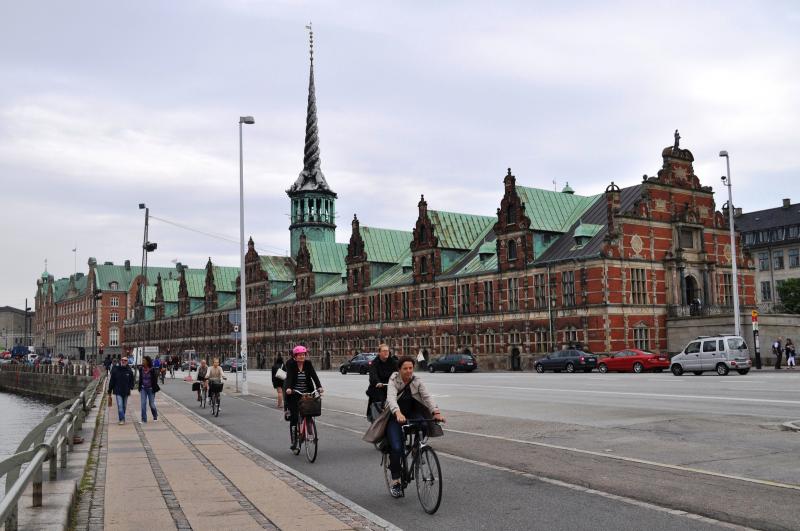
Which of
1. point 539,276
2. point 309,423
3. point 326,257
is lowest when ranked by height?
point 309,423

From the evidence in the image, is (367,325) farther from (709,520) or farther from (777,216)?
(709,520)

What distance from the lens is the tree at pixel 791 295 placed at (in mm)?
85500

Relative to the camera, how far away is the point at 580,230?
201 ft

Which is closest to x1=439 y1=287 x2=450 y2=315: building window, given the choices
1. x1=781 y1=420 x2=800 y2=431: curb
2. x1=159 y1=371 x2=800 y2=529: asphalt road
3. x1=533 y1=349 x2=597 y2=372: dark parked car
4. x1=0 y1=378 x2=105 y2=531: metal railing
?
x1=533 y1=349 x2=597 y2=372: dark parked car

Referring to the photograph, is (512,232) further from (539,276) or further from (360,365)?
(360,365)

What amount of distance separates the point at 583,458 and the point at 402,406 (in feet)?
15.2

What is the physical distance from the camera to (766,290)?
9981 centimetres

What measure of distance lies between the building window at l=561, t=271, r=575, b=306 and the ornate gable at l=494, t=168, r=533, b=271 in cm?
416

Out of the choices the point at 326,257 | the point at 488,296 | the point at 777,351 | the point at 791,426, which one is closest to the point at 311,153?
the point at 326,257

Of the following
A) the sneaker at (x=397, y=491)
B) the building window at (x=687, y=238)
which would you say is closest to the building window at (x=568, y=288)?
the building window at (x=687, y=238)

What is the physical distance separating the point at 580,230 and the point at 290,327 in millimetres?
47587

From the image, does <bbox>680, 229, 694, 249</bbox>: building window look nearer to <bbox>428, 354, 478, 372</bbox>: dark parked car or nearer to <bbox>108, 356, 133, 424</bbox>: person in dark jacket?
<bbox>428, 354, 478, 372</bbox>: dark parked car

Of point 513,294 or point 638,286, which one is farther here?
point 513,294

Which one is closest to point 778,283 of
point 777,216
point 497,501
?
point 777,216
